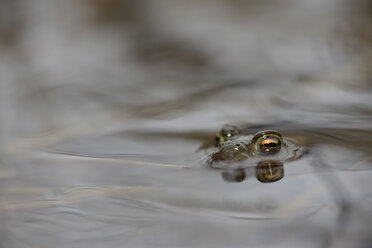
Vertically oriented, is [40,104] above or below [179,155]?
above

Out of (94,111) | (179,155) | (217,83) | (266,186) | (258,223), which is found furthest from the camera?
(217,83)

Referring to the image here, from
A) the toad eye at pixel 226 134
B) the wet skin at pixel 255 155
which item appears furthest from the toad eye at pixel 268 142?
the toad eye at pixel 226 134

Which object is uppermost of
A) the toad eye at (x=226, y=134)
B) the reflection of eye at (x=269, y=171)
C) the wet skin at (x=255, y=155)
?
the toad eye at (x=226, y=134)

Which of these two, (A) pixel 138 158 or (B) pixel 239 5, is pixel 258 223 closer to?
(A) pixel 138 158

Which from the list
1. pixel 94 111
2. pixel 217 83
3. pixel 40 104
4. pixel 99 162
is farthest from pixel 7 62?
pixel 99 162

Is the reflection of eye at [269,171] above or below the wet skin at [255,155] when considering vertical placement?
below

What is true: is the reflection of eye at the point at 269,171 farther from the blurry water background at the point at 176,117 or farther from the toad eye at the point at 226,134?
the toad eye at the point at 226,134

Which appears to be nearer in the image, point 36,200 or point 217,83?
point 36,200
